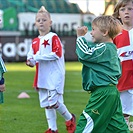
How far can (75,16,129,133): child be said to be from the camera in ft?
21.8

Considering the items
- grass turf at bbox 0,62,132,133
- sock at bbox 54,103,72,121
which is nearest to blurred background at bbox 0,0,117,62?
grass turf at bbox 0,62,132,133

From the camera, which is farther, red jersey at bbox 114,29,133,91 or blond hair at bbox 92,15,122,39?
red jersey at bbox 114,29,133,91

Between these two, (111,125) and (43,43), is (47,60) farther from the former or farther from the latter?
(111,125)

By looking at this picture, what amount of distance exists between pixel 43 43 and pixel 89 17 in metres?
32.7

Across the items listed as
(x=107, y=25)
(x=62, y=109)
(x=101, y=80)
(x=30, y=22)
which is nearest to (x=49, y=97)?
(x=62, y=109)

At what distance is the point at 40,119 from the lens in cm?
1067

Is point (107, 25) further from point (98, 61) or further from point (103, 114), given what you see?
point (103, 114)

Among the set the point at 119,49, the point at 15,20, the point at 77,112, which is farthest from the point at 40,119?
the point at 15,20

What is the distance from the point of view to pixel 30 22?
1523 inches

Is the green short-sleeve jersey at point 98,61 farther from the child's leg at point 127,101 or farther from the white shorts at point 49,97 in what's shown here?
the white shorts at point 49,97

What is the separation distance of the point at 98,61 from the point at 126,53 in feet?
5.00

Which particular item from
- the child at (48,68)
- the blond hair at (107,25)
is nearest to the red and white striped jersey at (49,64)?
the child at (48,68)

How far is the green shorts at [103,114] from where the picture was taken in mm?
6656

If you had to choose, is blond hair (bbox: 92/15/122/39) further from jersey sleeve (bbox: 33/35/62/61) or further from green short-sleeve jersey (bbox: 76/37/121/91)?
jersey sleeve (bbox: 33/35/62/61)
